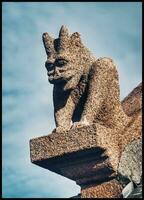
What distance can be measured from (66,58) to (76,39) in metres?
0.32

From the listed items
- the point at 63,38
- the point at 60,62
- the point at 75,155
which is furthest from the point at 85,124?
the point at 63,38

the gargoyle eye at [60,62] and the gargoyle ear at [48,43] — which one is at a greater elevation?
the gargoyle ear at [48,43]

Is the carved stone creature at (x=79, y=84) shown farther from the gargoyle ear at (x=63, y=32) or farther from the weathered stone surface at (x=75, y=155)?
the weathered stone surface at (x=75, y=155)

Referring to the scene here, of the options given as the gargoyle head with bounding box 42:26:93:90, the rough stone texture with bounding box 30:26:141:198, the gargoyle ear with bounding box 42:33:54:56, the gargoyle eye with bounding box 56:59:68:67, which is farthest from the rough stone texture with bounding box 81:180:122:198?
the gargoyle ear with bounding box 42:33:54:56

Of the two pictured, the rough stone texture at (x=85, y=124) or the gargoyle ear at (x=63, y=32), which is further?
the gargoyle ear at (x=63, y=32)

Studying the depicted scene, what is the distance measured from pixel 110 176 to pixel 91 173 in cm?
21


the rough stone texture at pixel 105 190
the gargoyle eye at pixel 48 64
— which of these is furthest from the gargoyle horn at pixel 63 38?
the rough stone texture at pixel 105 190

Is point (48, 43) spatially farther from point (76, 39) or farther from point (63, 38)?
point (76, 39)

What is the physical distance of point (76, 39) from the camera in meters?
7.36

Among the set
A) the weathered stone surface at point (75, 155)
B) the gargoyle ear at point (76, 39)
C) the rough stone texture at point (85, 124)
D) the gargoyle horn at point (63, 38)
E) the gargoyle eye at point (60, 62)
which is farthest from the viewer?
the gargoyle ear at point (76, 39)

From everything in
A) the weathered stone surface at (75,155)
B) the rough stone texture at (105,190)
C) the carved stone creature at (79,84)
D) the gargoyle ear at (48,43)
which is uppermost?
the gargoyle ear at (48,43)

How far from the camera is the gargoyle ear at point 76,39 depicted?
7.34 m

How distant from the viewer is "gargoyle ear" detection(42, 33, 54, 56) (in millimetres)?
7285

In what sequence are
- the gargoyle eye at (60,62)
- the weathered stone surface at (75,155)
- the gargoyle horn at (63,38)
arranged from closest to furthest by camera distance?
1. the weathered stone surface at (75,155)
2. the gargoyle eye at (60,62)
3. the gargoyle horn at (63,38)
